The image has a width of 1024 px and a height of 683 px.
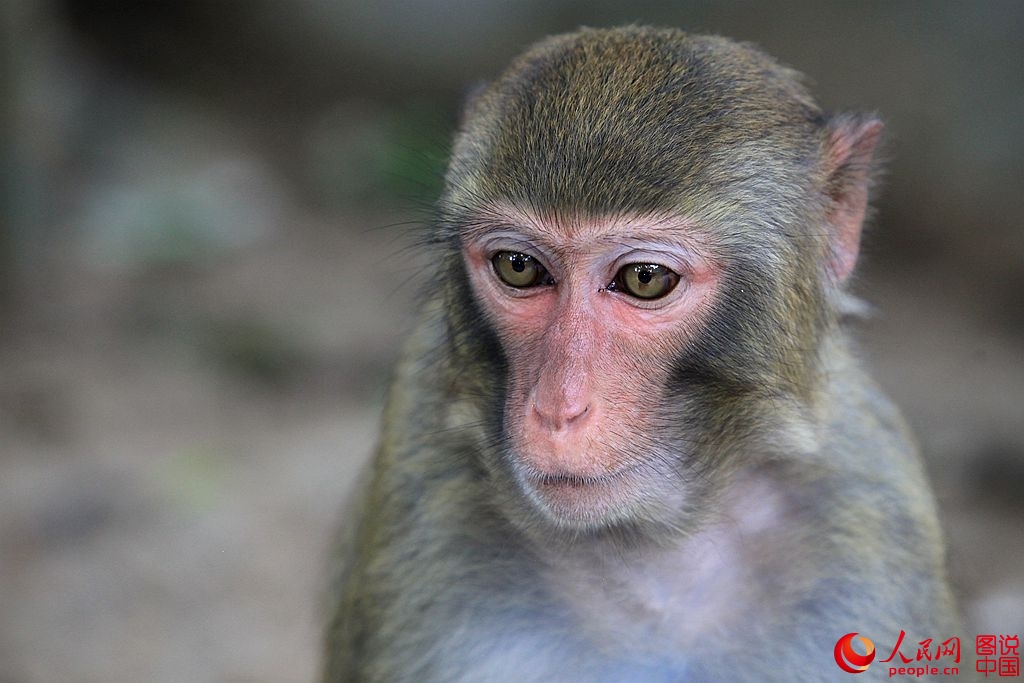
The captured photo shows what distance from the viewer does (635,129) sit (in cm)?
282

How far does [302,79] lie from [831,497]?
6.97 m

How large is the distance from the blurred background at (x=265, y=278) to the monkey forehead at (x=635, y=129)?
62 cm

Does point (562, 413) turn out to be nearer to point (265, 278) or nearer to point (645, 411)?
point (645, 411)

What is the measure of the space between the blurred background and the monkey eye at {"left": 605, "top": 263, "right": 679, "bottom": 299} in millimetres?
936

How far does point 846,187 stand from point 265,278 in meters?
5.37

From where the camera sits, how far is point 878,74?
24.7 ft

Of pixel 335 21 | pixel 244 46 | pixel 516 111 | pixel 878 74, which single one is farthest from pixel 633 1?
pixel 516 111

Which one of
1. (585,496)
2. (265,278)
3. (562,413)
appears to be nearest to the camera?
(562,413)

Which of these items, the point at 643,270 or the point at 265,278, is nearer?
the point at 643,270

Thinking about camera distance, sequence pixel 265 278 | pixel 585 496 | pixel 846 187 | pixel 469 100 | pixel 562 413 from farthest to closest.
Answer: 1. pixel 265 278
2. pixel 469 100
3. pixel 846 187
4. pixel 585 496
5. pixel 562 413

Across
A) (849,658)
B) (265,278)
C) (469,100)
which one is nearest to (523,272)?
(469,100)

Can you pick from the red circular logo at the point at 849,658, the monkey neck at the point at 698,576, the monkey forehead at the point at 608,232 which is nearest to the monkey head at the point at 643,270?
the monkey forehead at the point at 608,232

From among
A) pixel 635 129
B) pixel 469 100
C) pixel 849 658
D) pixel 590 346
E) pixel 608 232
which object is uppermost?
pixel 469 100

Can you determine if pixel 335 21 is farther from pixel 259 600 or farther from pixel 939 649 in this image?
pixel 939 649
